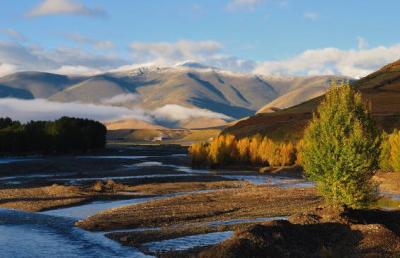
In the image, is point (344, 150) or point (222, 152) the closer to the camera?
point (344, 150)

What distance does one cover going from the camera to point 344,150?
53.1m

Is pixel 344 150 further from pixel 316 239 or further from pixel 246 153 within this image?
pixel 246 153

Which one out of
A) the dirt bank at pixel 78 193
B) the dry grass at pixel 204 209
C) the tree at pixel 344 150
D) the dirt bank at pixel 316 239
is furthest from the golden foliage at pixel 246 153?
the dirt bank at pixel 316 239

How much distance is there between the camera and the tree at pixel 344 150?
174 ft

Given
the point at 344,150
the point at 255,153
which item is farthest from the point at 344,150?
the point at 255,153

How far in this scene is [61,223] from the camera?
5875 cm

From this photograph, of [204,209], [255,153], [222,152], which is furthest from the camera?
[222,152]

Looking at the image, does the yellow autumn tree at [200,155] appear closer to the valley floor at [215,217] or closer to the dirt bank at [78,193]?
the valley floor at [215,217]

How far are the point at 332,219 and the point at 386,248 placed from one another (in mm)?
7712

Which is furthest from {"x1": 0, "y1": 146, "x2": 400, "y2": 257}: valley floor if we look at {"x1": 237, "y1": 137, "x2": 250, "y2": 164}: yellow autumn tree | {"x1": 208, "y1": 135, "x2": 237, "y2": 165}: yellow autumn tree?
{"x1": 237, "y1": 137, "x2": 250, "y2": 164}: yellow autumn tree

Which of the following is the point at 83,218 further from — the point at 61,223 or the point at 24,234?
the point at 24,234

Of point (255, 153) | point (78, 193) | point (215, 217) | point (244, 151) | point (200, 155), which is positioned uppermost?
point (244, 151)

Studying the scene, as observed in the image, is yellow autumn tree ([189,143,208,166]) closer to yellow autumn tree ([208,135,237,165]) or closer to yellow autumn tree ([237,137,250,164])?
yellow autumn tree ([208,135,237,165])

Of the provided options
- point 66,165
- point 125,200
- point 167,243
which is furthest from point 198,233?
point 66,165
